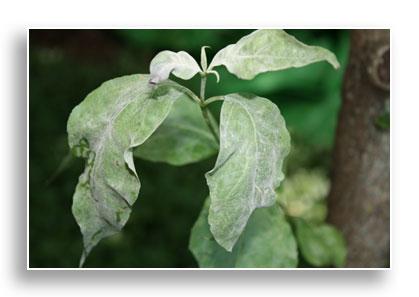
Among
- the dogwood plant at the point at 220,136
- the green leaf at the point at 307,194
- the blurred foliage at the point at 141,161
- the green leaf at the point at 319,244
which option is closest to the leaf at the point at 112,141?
the dogwood plant at the point at 220,136

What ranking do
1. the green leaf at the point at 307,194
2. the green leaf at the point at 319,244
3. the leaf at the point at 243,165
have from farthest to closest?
the green leaf at the point at 307,194, the green leaf at the point at 319,244, the leaf at the point at 243,165

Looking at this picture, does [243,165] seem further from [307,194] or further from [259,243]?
[307,194]

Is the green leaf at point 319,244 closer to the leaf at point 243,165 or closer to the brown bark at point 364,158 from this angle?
the brown bark at point 364,158

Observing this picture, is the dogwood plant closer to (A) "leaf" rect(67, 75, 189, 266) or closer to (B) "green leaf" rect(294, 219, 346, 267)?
(A) "leaf" rect(67, 75, 189, 266)

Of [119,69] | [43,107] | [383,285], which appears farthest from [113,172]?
[119,69]

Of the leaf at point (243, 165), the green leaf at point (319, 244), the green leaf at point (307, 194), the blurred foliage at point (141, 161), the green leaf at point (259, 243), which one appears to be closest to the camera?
the leaf at point (243, 165)
